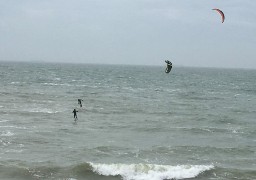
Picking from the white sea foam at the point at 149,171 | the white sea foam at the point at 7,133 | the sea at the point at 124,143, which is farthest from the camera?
the white sea foam at the point at 7,133

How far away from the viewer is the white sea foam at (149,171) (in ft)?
81.7

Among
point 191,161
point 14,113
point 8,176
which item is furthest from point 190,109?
point 8,176

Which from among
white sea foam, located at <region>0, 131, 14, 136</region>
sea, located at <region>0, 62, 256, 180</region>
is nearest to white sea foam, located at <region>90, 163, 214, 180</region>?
sea, located at <region>0, 62, 256, 180</region>

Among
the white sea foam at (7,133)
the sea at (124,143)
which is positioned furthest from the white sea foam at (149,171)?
the white sea foam at (7,133)

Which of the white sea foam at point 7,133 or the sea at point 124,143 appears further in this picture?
the white sea foam at point 7,133

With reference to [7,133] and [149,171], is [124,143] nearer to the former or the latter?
[149,171]

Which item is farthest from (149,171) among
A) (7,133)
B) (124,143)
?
(7,133)

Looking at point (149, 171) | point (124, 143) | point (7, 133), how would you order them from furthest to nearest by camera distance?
point (7, 133) → point (124, 143) → point (149, 171)

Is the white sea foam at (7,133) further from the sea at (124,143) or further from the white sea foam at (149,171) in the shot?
the white sea foam at (149,171)

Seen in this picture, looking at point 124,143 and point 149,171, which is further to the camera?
point 124,143

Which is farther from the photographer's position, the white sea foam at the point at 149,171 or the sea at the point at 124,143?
the sea at the point at 124,143

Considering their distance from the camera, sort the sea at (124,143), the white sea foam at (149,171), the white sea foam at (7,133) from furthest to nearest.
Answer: the white sea foam at (7,133), the sea at (124,143), the white sea foam at (149,171)

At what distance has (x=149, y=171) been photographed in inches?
1009

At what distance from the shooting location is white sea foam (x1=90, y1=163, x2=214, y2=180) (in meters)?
24.9
